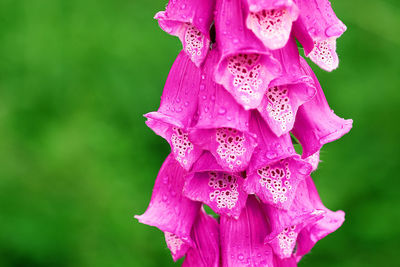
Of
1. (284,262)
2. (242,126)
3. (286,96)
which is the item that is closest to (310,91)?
(286,96)

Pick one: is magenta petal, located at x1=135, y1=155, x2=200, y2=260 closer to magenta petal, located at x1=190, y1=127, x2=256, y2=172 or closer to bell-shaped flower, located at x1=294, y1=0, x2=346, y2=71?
magenta petal, located at x1=190, y1=127, x2=256, y2=172

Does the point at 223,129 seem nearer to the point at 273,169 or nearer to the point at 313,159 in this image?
the point at 273,169

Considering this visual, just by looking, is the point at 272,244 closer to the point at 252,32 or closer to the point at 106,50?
the point at 252,32

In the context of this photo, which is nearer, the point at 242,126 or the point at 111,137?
the point at 242,126

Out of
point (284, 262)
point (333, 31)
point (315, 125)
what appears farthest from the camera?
point (284, 262)

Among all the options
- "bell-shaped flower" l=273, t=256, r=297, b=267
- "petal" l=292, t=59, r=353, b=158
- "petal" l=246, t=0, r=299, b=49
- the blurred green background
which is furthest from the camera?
the blurred green background

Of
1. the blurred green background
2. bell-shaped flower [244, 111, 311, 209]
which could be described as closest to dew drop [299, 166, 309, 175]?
bell-shaped flower [244, 111, 311, 209]

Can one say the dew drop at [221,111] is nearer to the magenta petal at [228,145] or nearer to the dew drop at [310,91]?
the magenta petal at [228,145]
